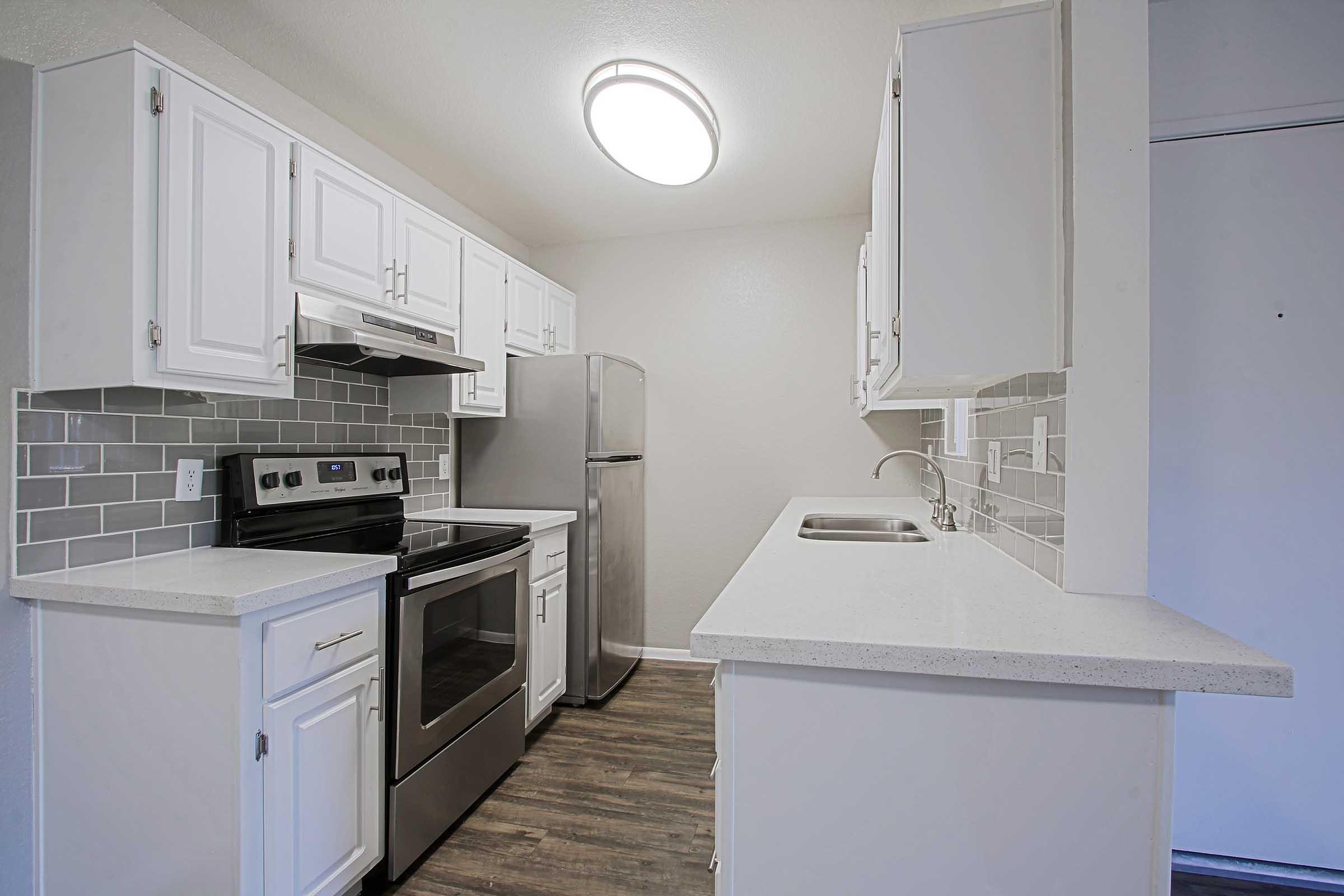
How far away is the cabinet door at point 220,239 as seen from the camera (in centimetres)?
144

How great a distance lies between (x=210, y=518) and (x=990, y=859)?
2.14 metres

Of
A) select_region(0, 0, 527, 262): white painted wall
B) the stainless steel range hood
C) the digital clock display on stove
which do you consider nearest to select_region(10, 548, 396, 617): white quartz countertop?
the digital clock display on stove

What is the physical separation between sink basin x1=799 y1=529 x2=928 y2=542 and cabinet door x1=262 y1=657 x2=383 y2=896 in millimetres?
1493

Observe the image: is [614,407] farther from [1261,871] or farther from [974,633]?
[1261,871]

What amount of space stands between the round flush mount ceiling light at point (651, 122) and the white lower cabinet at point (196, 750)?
180 cm

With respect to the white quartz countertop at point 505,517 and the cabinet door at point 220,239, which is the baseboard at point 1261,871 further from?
the cabinet door at point 220,239

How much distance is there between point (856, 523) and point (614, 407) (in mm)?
1314

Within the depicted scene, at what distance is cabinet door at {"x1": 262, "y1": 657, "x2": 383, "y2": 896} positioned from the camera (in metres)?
1.35

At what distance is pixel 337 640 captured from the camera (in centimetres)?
A: 151

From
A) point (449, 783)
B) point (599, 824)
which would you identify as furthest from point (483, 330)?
point (599, 824)

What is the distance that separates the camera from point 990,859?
2.93ft

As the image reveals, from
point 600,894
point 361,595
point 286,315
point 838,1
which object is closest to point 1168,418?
point 838,1

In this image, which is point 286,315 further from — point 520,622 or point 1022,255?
point 1022,255

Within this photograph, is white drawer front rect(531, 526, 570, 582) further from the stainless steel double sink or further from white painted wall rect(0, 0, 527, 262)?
white painted wall rect(0, 0, 527, 262)
